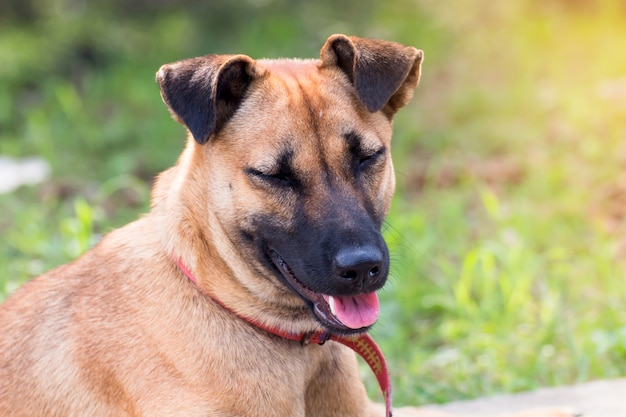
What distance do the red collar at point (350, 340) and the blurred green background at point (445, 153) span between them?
91 cm

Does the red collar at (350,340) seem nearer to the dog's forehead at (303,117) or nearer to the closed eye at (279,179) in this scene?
the closed eye at (279,179)

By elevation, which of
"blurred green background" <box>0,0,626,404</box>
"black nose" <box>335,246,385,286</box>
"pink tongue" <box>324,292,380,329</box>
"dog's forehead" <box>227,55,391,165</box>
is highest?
"dog's forehead" <box>227,55,391,165</box>

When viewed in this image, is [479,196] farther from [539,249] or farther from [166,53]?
[166,53]

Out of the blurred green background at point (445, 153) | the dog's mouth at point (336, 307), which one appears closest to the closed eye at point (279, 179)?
the dog's mouth at point (336, 307)

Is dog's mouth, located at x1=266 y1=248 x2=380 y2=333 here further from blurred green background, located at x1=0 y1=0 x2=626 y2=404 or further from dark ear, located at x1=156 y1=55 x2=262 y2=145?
blurred green background, located at x1=0 y1=0 x2=626 y2=404

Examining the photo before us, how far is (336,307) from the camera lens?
10.4 ft

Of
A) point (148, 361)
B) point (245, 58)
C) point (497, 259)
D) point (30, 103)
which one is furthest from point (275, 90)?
point (30, 103)

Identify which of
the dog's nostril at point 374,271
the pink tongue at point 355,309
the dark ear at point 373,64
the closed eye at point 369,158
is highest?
the dark ear at point 373,64

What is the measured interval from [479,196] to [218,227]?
4.12 metres

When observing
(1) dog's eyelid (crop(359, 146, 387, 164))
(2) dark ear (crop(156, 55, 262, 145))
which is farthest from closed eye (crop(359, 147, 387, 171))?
(2) dark ear (crop(156, 55, 262, 145))

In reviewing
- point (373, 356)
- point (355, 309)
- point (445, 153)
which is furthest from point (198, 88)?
point (445, 153)

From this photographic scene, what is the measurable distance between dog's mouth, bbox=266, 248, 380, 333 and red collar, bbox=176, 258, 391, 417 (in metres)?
0.10

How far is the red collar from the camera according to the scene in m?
3.28

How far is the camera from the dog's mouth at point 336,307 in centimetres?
314
